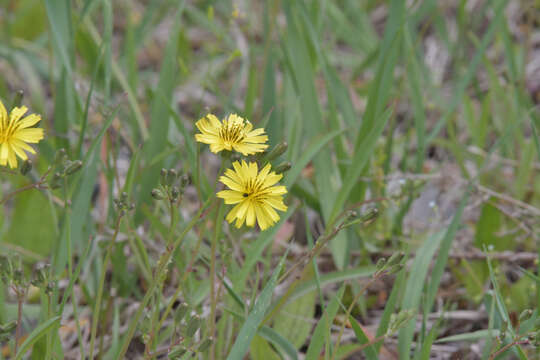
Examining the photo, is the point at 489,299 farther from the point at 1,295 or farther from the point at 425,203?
the point at 1,295

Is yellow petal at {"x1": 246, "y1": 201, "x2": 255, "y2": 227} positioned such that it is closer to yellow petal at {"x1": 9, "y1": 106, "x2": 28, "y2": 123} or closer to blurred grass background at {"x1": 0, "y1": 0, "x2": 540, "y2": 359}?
blurred grass background at {"x1": 0, "y1": 0, "x2": 540, "y2": 359}

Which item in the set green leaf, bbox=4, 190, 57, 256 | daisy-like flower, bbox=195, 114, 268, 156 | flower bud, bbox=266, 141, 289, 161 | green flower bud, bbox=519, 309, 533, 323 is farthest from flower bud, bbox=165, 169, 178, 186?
green leaf, bbox=4, 190, 57, 256

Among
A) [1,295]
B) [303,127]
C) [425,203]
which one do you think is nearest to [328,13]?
[303,127]

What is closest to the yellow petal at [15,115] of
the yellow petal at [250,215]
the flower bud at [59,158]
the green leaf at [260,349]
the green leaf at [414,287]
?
the flower bud at [59,158]

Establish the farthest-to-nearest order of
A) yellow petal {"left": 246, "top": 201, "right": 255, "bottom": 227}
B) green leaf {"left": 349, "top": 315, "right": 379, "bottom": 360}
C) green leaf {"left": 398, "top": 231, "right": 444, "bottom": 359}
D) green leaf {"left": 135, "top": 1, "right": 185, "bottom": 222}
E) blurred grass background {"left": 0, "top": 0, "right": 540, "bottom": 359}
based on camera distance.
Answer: green leaf {"left": 135, "top": 1, "right": 185, "bottom": 222} < blurred grass background {"left": 0, "top": 0, "right": 540, "bottom": 359} < green leaf {"left": 398, "top": 231, "right": 444, "bottom": 359} < green leaf {"left": 349, "top": 315, "right": 379, "bottom": 360} < yellow petal {"left": 246, "top": 201, "right": 255, "bottom": 227}

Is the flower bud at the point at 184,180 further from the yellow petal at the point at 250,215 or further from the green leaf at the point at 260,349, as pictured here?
the green leaf at the point at 260,349

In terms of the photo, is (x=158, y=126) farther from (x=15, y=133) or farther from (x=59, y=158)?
(x=15, y=133)

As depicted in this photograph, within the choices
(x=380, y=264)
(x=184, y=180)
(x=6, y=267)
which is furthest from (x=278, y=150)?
(x=6, y=267)
